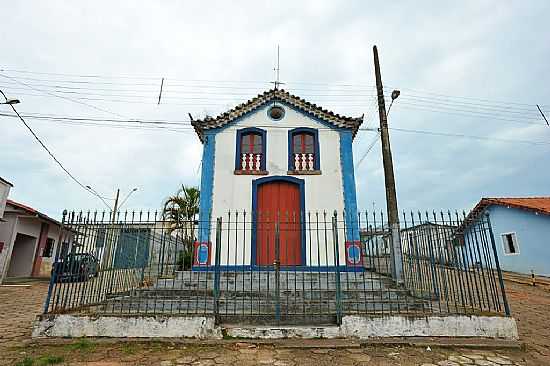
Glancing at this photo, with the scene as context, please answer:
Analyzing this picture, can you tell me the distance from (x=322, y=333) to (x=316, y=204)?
5297 millimetres

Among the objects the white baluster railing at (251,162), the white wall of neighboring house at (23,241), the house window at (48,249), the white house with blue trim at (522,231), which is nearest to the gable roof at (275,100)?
the white baluster railing at (251,162)

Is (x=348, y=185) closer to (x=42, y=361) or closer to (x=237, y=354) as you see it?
(x=237, y=354)

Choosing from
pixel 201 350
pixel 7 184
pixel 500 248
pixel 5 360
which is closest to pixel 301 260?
pixel 201 350

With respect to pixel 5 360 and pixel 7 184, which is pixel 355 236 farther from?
pixel 7 184

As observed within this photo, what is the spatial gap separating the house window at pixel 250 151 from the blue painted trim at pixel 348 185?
8.74 feet

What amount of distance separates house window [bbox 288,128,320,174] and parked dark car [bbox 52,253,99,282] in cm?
626

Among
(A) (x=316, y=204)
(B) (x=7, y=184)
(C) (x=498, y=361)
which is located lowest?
(C) (x=498, y=361)

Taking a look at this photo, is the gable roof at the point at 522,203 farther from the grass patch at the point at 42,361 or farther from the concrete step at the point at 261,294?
the grass patch at the point at 42,361

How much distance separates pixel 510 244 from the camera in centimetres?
1784

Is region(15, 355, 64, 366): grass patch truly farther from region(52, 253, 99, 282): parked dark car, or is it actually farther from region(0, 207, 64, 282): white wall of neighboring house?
region(0, 207, 64, 282): white wall of neighboring house

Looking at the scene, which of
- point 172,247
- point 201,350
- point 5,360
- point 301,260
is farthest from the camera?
point 172,247

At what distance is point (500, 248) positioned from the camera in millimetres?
18500

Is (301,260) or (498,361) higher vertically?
(301,260)

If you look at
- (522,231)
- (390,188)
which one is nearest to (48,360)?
(390,188)
